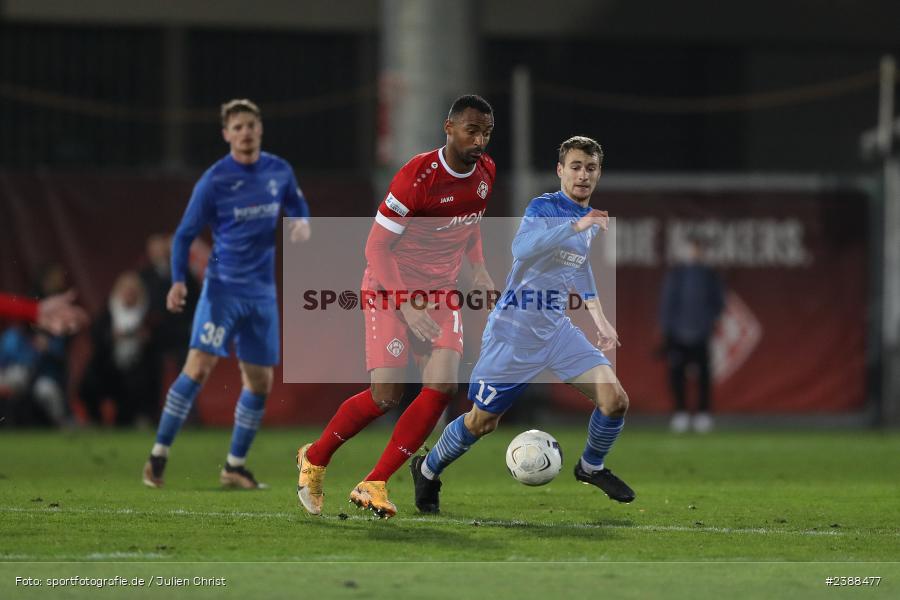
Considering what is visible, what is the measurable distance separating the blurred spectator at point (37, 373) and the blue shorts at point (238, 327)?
20.2 ft

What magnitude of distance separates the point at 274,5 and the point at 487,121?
13276 mm

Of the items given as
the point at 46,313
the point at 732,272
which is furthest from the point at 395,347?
the point at 732,272

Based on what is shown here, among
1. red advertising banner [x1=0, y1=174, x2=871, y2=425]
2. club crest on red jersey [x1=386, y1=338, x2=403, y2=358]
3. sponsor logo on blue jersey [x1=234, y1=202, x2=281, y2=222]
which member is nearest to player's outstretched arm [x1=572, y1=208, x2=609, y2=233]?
club crest on red jersey [x1=386, y1=338, x2=403, y2=358]

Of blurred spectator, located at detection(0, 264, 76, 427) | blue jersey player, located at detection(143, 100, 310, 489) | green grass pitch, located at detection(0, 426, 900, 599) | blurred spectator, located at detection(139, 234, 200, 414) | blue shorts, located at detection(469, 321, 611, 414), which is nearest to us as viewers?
green grass pitch, located at detection(0, 426, 900, 599)

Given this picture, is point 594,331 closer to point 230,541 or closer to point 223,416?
point 223,416

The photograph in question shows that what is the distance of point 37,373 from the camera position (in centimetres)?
1565

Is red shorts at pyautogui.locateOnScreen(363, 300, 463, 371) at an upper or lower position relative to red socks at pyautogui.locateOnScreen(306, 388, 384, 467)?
upper

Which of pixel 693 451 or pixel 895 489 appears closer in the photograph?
pixel 895 489

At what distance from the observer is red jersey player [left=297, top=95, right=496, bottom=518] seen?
789 centimetres

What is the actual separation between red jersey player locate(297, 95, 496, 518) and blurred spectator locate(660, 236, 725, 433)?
8.28 m

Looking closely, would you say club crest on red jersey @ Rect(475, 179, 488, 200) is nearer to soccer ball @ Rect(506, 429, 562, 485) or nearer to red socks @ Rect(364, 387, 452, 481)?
red socks @ Rect(364, 387, 452, 481)

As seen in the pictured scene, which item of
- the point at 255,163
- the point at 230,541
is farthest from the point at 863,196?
the point at 230,541

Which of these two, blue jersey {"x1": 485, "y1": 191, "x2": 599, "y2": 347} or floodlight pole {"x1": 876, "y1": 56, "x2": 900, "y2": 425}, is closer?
blue jersey {"x1": 485, "y1": 191, "x2": 599, "y2": 347}

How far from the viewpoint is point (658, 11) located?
21.7 metres
